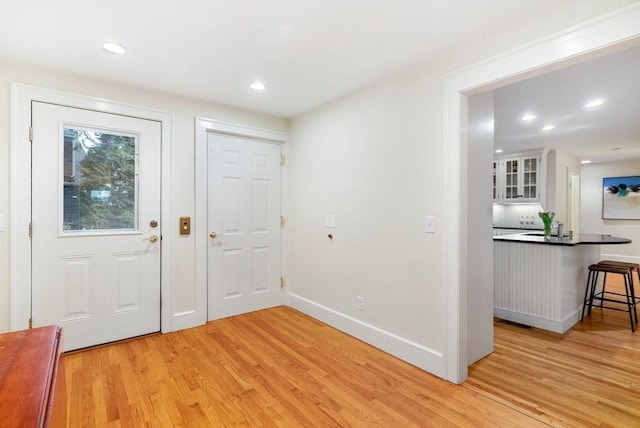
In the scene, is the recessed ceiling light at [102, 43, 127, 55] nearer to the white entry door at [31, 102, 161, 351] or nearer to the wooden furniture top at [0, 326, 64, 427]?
the white entry door at [31, 102, 161, 351]

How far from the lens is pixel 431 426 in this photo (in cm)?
180

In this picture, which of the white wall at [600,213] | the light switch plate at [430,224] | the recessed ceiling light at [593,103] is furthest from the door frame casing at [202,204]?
the white wall at [600,213]

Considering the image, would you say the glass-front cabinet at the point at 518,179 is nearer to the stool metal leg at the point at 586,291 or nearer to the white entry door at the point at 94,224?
the stool metal leg at the point at 586,291

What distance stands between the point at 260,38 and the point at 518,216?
623 centimetres

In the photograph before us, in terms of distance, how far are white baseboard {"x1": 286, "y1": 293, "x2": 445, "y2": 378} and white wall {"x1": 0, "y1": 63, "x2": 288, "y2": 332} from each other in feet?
4.40

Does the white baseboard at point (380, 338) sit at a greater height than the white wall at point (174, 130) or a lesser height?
lesser

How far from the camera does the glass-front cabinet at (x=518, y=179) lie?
5.81 meters

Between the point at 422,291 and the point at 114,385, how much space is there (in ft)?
7.77

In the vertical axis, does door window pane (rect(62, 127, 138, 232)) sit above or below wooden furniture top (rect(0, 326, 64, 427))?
above

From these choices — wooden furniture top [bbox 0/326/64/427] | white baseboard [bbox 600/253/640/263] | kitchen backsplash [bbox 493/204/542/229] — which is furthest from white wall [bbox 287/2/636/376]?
white baseboard [bbox 600/253/640/263]

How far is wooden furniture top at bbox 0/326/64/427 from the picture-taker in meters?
0.83

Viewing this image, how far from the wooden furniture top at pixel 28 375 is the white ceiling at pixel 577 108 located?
3.82 metres

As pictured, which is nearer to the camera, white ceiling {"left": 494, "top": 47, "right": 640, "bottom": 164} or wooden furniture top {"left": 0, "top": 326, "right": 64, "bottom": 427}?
wooden furniture top {"left": 0, "top": 326, "right": 64, "bottom": 427}

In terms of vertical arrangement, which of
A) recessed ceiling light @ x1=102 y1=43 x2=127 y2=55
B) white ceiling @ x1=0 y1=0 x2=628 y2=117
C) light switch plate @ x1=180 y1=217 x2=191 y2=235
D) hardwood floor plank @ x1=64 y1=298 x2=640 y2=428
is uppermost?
white ceiling @ x1=0 y1=0 x2=628 y2=117
